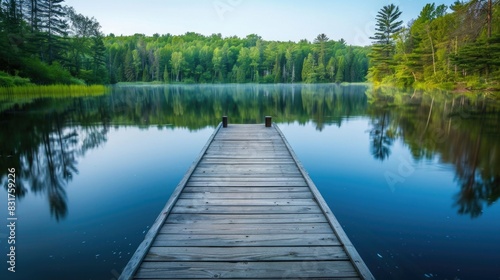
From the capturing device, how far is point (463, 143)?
11.0 metres

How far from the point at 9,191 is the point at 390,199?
7.50 m

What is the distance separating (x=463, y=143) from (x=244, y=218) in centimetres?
978

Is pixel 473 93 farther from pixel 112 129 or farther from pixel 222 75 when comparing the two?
pixel 222 75

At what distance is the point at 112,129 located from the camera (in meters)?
15.3

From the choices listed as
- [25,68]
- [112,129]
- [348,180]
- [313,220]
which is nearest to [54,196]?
[313,220]

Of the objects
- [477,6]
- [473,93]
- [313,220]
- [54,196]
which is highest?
[477,6]

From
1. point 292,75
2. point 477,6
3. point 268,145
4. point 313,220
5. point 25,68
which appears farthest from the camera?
point 292,75

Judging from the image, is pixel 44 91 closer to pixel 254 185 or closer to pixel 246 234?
pixel 254 185

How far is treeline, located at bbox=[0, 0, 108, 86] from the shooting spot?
3144cm

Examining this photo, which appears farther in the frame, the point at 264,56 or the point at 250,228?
the point at 264,56

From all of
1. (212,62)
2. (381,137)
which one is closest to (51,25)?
(381,137)

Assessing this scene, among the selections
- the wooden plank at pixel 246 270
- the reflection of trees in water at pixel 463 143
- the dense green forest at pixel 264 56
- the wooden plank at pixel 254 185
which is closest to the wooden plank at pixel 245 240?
the wooden plank at pixel 246 270

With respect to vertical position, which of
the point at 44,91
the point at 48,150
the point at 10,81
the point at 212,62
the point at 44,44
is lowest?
the point at 48,150

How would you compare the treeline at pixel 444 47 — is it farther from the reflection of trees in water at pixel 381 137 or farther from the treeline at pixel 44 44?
the treeline at pixel 44 44
